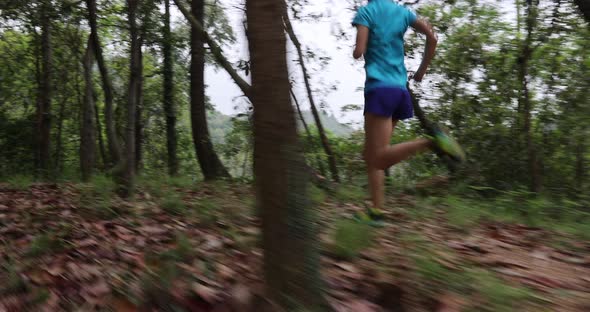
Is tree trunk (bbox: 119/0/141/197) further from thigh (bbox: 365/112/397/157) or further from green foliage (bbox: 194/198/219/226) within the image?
thigh (bbox: 365/112/397/157)

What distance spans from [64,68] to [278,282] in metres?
15.3

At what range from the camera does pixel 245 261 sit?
8.87 feet

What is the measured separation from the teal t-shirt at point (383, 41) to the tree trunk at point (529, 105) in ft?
12.3

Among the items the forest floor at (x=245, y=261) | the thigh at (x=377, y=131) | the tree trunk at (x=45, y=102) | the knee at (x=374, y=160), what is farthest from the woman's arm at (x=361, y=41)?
the tree trunk at (x=45, y=102)

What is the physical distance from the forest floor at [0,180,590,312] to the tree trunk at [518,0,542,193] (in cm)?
276

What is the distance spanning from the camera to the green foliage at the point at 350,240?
268 centimetres

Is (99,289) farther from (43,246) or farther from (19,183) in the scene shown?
(19,183)

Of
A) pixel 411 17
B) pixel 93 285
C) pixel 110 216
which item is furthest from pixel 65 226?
pixel 411 17

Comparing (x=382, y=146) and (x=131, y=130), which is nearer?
(x=382, y=146)

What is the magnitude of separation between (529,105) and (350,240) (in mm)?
5256

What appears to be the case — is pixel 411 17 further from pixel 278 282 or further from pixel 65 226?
pixel 65 226

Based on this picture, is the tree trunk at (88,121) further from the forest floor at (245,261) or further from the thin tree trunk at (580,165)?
the thin tree trunk at (580,165)

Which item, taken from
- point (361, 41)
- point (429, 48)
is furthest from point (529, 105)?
point (361, 41)

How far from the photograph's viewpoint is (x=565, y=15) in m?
6.30
